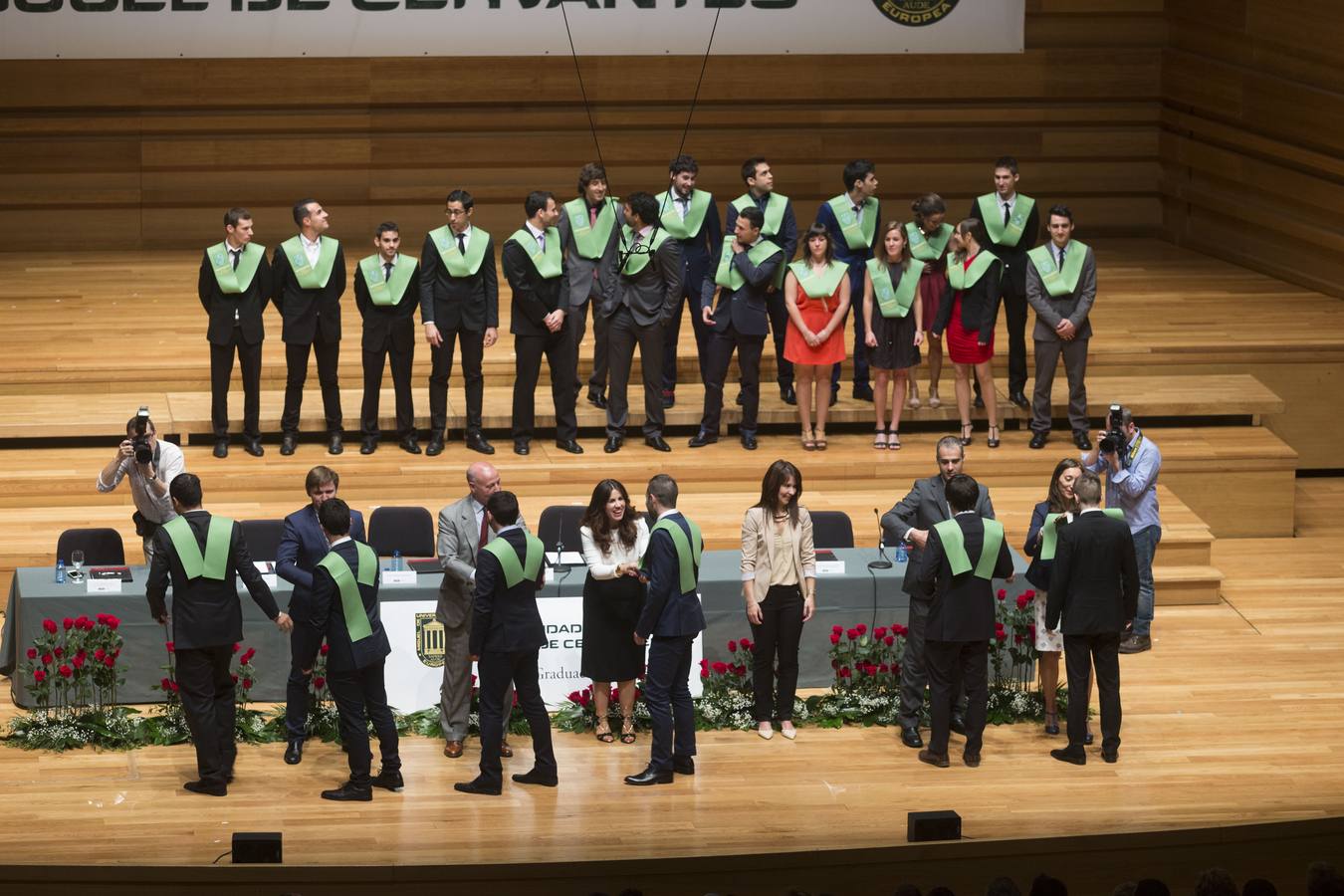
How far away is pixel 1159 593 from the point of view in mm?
10234

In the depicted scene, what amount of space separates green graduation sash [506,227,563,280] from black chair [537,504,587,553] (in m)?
1.91

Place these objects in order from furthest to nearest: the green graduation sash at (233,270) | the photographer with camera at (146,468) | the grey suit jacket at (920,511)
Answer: the green graduation sash at (233,270), the photographer with camera at (146,468), the grey suit jacket at (920,511)

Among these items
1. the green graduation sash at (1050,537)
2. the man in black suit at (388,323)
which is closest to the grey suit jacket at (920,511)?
the green graduation sash at (1050,537)

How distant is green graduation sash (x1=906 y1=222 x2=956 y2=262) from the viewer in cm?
1114

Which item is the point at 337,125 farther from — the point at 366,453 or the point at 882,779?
the point at 882,779

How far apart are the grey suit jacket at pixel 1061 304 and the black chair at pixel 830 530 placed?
2399 millimetres

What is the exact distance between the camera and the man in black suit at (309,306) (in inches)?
421

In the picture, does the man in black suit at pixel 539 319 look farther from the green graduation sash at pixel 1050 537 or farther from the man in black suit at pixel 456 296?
the green graduation sash at pixel 1050 537

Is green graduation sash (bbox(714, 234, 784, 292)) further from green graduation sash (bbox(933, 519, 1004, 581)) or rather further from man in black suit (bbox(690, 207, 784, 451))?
green graduation sash (bbox(933, 519, 1004, 581))

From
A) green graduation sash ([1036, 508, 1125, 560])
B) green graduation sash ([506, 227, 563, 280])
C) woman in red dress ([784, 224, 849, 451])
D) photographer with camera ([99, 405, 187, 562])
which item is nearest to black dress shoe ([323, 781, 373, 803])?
photographer with camera ([99, 405, 187, 562])

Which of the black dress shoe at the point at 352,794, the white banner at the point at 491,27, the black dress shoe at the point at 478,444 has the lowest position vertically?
the black dress shoe at the point at 352,794

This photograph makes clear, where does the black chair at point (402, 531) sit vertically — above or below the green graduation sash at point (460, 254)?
below

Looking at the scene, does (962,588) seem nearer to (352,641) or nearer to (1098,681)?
(1098,681)

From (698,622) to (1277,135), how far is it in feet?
25.9
